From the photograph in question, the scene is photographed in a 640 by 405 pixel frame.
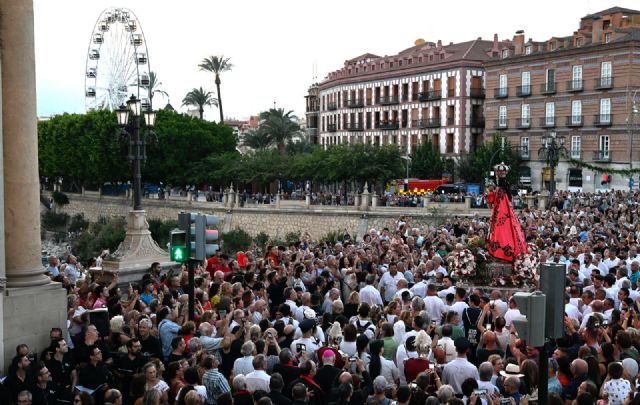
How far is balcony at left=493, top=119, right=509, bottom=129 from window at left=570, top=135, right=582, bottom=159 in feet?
19.6

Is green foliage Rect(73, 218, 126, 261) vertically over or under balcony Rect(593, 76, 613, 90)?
under

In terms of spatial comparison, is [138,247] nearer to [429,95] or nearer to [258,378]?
[258,378]

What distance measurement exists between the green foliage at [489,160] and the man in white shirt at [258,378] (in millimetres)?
47951

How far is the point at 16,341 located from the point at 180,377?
7.03 ft

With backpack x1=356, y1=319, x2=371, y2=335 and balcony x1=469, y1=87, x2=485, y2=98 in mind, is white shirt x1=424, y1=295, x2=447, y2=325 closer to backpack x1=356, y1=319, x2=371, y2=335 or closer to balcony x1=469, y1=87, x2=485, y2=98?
backpack x1=356, y1=319, x2=371, y2=335

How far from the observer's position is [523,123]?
57.2 meters

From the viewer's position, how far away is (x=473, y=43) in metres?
65.7

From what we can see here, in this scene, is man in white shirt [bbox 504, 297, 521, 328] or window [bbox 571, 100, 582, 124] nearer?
man in white shirt [bbox 504, 297, 521, 328]

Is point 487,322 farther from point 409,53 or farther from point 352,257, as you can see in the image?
point 409,53

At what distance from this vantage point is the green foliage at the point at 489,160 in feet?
182

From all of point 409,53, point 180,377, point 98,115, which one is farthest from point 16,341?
point 409,53

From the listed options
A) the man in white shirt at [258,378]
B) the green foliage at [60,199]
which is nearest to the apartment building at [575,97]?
the green foliage at [60,199]

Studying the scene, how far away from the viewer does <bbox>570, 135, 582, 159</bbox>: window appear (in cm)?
5344

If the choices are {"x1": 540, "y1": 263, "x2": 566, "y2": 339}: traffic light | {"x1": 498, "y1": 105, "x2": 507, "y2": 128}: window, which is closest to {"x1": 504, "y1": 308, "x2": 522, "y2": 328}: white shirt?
{"x1": 540, "y1": 263, "x2": 566, "y2": 339}: traffic light
